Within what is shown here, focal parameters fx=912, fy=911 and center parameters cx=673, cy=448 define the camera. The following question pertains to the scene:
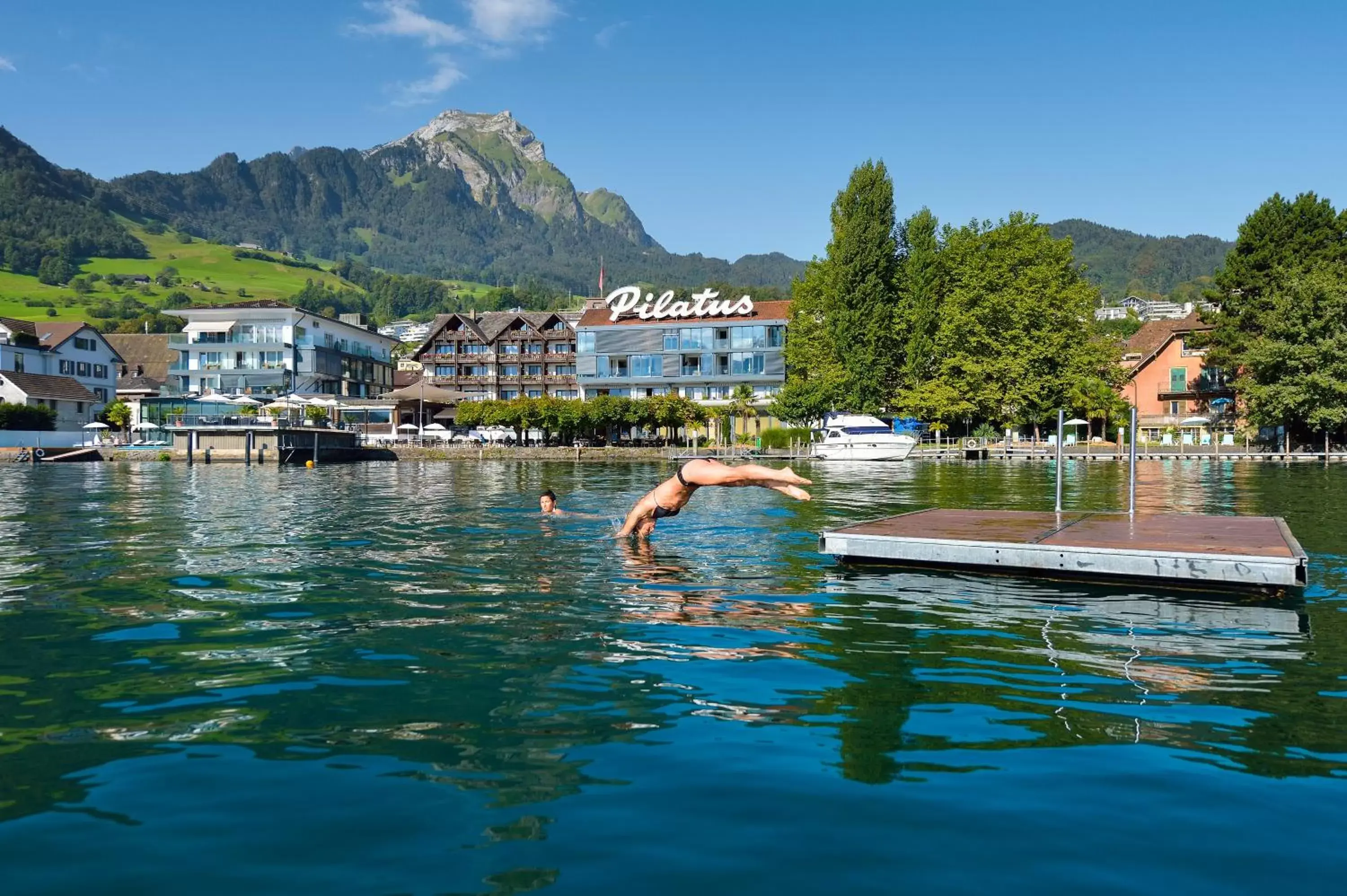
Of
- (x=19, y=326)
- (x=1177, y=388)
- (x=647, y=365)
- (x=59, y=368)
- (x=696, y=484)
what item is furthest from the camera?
(x=647, y=365)

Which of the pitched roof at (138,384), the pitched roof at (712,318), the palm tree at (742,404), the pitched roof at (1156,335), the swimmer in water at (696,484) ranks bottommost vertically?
the swimmer in water at (696,484)

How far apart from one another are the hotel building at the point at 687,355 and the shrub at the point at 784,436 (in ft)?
47.7

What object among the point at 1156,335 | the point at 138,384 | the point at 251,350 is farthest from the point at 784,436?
the point at 138,384

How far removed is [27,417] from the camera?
75.0 m

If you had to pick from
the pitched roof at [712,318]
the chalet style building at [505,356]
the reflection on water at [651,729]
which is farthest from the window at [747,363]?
the reflection on water at [651,729]

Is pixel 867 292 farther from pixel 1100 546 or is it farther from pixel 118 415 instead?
pixel 118 415

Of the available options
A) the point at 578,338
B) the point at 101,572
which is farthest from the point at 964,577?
the point at 578,338

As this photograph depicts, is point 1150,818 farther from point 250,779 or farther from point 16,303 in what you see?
point 16,303

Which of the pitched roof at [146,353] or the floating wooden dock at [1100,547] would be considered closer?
the floating wooden dock at [1100,547]

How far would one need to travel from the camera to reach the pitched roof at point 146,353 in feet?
384

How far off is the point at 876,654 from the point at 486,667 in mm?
3661

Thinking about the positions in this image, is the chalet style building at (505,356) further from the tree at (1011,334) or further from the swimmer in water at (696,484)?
the swimmer in water at (696,484)

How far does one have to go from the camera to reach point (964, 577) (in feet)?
44.2

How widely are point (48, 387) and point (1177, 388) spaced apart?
352 feet
